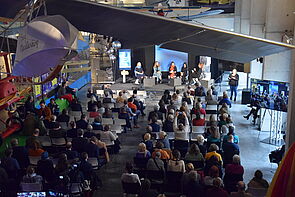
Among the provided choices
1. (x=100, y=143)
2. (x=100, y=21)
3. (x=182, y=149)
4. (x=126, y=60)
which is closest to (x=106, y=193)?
(x=100, y=143)

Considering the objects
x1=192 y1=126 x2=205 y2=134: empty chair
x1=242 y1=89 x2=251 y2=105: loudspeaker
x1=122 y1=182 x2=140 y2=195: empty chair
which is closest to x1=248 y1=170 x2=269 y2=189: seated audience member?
x1=122 y1=182 x2=140 y2=195: empty chair

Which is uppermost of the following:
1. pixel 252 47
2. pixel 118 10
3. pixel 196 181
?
pixel 118 10

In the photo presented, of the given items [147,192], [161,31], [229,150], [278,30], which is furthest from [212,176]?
[278,30]

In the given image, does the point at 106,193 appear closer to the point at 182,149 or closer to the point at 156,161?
the point at 156,161

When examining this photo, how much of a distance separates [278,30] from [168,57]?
10509 millimetres

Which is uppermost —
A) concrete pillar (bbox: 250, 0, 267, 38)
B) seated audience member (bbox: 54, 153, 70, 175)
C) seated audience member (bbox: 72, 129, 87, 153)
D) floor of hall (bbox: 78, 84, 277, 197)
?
concrete pillar (bbox: 250, 0, 267, 38)

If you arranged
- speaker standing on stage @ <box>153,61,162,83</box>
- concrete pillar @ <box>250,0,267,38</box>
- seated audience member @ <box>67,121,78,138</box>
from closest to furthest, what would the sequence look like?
seated audience member @ <box>67,121,78,138</box> → concrete pillar @ <box>250,0,267,38</box> → speaker standing on stage @ <box>153,61,162,83</box>

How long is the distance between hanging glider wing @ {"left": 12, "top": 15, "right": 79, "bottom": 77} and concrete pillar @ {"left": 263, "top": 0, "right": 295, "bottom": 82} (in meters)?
9.75

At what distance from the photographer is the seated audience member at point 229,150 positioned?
804cm

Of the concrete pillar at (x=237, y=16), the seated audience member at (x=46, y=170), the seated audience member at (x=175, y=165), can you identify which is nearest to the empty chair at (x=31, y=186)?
the seated audience member at (x=46, y=170)

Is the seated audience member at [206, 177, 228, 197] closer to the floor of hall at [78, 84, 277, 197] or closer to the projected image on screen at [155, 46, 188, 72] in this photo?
the floor of hall at [78, 84, 277, 197]

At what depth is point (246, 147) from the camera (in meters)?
11.6

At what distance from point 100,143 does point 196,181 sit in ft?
10.1

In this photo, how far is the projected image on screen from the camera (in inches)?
881
